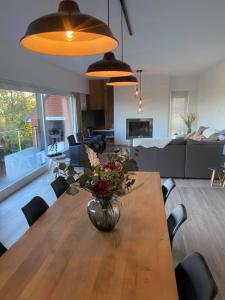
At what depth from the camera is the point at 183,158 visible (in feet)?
16.9

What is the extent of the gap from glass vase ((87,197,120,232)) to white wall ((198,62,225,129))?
572 cm

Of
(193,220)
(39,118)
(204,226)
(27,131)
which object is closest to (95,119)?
(39,118)

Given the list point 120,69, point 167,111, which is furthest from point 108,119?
point 120,69

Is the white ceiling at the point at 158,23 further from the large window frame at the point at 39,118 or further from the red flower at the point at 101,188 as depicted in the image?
the red flower at the point at 101,188

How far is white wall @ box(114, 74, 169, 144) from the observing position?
8.79m

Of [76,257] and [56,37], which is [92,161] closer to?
[76,257]

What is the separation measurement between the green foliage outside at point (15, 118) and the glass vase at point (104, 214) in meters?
3.50

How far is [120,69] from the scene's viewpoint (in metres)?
1.99

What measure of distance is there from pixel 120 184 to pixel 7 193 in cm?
354

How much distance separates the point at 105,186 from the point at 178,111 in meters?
8.51

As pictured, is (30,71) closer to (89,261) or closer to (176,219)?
(176,219)

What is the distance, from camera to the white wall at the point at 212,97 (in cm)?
658

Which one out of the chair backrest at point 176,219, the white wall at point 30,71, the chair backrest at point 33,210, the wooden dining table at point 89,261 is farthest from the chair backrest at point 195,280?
the white wall at point 30,71

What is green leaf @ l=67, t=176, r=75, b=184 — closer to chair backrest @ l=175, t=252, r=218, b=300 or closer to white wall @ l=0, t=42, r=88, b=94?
chair backrest @ l=175, t=252, r=218, b=300
